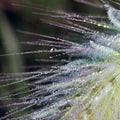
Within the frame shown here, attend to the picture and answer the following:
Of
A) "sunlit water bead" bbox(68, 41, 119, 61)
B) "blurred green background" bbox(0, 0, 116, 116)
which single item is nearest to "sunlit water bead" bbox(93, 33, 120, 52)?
"sunlit water bead" bbox(68, 41, 119, 61)

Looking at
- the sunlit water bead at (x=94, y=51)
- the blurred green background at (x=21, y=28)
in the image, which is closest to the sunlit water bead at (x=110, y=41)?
the sunlit water bead at (x=94, y=51)

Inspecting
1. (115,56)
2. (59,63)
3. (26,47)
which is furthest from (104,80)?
(26,47)

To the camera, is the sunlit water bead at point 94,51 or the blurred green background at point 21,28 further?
the blurred green background at point 21,28

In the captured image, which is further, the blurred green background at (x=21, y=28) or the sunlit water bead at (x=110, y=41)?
the blurred green background at (x=21, y=28)

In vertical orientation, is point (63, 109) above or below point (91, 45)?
below

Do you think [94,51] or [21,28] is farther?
[21,28]

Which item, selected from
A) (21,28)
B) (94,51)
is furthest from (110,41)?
(21,28)

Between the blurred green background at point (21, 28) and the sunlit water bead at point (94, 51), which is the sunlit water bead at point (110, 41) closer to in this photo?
the sunlit water bead at point (94, 51)

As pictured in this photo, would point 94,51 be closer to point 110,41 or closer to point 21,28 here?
point 110,41

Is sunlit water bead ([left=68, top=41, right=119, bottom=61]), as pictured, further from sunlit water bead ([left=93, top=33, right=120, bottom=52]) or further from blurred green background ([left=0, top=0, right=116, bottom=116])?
blurred green background ([left=0, top=0, right=116, bottom=116])

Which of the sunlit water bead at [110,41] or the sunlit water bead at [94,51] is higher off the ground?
the sunlit water bead at [110,41]

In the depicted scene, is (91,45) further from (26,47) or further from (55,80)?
(26,47)
